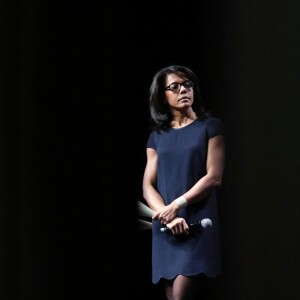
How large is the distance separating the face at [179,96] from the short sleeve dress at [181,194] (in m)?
0.06

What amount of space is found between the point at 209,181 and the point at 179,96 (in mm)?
248

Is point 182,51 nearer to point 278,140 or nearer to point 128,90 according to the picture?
point 128,90

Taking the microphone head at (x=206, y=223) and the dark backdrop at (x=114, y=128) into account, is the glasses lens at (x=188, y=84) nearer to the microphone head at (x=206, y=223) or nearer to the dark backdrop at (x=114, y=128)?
the dark backdrop at (x=114, y=128)

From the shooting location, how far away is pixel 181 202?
1.37 m

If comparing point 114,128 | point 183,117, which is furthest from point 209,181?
point 114,128

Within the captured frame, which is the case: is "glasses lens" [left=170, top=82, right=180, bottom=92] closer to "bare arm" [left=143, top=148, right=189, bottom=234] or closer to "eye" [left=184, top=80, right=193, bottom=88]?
"eye" [left=184, top=80, right=193, bottom=88]

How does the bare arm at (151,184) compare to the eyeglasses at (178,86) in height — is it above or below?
below

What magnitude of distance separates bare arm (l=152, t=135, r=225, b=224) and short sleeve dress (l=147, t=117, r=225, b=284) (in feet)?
0.04

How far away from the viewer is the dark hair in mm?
1380

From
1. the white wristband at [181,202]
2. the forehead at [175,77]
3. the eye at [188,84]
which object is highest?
the forehead at [175,77]

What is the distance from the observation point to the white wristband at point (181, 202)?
4.49 ft

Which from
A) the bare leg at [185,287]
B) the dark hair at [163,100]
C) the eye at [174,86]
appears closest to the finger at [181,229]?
the bare leg at [185,287]

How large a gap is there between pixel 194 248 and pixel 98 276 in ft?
0.88

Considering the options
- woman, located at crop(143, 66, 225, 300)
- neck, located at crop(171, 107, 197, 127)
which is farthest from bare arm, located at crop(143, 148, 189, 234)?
neck, located at crop(171, 107, 197, 127)
